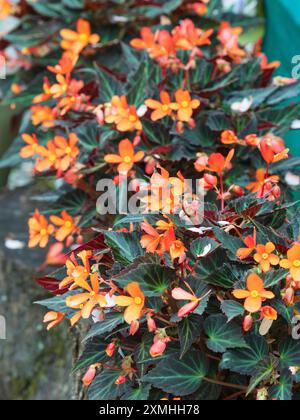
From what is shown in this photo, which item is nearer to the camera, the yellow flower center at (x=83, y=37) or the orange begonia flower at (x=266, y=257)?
the orange begonia flower at (x=266, y=257)

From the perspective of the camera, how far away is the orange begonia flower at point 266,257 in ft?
4.23

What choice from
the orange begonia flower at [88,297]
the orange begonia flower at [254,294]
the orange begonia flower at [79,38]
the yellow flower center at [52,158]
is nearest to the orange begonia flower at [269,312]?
the orange begonia flower at [254,294]

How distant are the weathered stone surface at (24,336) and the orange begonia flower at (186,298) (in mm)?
1480

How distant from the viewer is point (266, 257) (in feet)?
4.25

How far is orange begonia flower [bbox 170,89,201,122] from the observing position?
6.08 feet

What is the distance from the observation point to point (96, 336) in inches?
57.9

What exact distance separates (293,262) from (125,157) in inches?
25.8

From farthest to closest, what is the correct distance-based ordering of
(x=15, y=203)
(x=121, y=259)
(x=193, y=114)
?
(x=15, y=203), (x=193, y=114), (x=121, y=259)

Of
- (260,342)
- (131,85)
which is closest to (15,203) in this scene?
(131,85)

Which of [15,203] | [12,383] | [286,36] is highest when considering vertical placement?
[286,36]

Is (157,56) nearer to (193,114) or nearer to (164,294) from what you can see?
(193,114)

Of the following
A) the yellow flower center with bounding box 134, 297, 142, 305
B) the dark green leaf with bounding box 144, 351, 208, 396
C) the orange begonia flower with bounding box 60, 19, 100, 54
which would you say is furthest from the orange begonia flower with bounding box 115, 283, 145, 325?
the orange begonia flower with bounding box 60, 19, 100, 54

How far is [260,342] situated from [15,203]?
2.03 meters

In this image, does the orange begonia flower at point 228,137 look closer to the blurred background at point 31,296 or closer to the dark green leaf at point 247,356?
the dark green leaf at point 247,356
